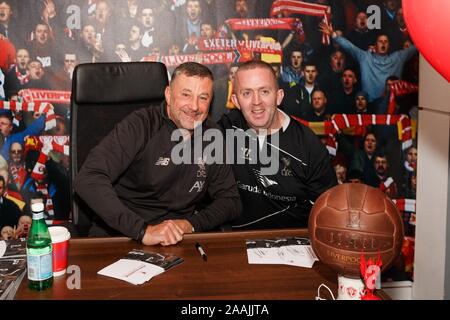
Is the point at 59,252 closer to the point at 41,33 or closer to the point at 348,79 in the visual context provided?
the point at 41,33

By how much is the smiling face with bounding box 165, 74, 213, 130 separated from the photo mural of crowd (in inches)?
26.3

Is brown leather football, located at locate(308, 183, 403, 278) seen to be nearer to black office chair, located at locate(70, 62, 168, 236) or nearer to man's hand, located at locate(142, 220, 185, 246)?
man's hand, located at locate(142, 220, 185, 246)

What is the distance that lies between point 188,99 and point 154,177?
14.2 inches

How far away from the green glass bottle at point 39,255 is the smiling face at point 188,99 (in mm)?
890

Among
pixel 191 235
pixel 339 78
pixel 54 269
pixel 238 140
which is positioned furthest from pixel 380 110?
pixel 54 269

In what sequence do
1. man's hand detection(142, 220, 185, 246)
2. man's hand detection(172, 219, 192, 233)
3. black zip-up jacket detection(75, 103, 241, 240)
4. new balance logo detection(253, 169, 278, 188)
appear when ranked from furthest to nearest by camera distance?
new balance logo detection(253, 169, 278, 188)
black zip-up jacket detection(75, 103, 241, 240)
man's hand detection(172, 219, 192, 233)
man's hand detection(142, 220, 185, 246)

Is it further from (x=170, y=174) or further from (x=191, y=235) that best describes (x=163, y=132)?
(x=191, y=235)

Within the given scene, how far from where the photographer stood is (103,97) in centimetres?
224

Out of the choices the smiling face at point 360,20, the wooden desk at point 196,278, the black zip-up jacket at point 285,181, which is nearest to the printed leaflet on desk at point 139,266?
the wooden desk at point 196,278

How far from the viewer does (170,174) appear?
2.12m

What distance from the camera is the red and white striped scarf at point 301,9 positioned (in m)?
2.77

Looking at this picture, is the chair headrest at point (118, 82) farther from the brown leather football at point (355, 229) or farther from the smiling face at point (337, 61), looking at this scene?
the brown leather football at point (355, 229)

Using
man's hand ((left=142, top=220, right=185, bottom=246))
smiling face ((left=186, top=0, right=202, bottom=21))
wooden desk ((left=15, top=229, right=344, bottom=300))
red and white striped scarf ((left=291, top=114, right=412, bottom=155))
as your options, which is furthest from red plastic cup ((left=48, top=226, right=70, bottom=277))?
red and white striped scarf ((left=291, top=114, right=412, bottom=155))

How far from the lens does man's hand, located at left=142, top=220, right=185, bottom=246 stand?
5.47 ft
